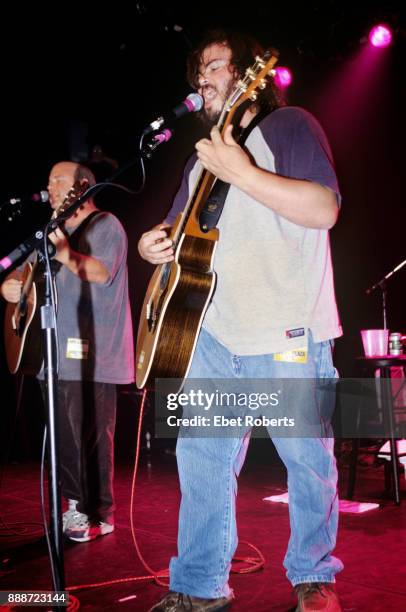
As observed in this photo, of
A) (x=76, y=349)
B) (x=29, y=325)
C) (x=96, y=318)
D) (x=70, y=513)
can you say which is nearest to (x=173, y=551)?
(x=70, y=513)

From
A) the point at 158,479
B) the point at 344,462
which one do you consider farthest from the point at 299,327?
the point at 344,462

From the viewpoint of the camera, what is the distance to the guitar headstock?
2.14 metres

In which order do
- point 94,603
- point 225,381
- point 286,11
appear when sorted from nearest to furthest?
point 225,381 → point 94,603 → point 286,11

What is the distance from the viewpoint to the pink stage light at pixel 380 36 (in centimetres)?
624

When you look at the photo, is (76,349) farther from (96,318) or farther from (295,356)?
(295,356)

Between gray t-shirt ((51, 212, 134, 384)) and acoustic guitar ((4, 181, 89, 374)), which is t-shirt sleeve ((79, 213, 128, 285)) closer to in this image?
gray t-shirt ((51, 212, 134, 384))

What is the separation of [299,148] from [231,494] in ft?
4.29

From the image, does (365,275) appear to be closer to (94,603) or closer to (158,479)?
(158,479)

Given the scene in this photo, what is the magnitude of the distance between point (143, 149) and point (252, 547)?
2.14 meters

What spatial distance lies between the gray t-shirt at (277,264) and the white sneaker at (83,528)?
1767 millimetres

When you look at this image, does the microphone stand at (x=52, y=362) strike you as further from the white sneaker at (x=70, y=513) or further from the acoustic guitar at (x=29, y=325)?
the white sneaker at (x=70, y=513)

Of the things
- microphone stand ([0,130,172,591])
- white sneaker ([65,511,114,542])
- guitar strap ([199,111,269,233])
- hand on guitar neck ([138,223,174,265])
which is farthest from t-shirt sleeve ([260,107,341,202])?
white sneaker ([65,511,114,542])

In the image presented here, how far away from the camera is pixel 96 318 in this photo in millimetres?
3604

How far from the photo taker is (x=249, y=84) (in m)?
2.18
